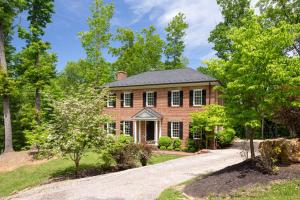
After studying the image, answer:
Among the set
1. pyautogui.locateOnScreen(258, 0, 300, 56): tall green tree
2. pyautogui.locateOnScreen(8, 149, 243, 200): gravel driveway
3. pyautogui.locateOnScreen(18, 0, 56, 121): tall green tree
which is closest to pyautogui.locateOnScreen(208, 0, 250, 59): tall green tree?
pyautogui.locateOnScreen(258, 0, 300, 56): tall green tree

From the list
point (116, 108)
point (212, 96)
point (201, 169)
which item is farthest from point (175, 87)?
point (201, 169)

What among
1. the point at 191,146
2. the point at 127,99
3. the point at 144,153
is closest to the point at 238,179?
the point at 144,153

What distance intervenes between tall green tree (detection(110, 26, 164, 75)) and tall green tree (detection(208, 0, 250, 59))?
39.2 feet

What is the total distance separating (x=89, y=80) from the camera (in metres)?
39.4

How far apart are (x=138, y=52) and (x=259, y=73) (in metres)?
34.8

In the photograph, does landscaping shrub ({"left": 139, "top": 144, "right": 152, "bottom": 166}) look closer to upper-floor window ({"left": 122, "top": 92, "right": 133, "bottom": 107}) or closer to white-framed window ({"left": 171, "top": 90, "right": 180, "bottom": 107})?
white-framed window ({"left": 171, "top": 90, "right": 180, "bottom": 107})

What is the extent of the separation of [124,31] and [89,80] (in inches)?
406

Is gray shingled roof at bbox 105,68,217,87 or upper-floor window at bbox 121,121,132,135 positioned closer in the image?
gray shingled roof at bbox 105,68,217,87

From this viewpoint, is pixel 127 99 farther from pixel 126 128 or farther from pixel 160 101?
pixel 160 101

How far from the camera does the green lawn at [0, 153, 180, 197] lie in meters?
13.9

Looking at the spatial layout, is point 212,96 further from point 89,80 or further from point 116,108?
point 89,80

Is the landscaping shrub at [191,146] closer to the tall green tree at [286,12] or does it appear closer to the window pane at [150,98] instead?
the window pane at [150,98]

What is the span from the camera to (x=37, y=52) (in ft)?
76.3

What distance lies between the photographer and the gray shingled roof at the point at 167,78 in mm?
24475
